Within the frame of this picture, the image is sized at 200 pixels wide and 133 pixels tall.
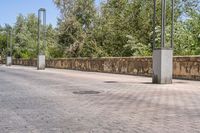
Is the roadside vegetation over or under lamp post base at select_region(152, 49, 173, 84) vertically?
over

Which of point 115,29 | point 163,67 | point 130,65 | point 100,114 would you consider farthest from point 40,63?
point 100,114

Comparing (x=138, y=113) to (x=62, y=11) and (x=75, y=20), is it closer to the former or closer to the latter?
(x=75, y=20)

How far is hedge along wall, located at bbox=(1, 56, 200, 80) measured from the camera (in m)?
23.8

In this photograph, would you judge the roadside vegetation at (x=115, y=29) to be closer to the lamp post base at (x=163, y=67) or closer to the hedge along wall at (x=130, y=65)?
the hedge along wall at (x=130, y=65)

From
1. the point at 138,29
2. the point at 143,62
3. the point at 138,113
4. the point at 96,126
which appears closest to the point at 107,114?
the point at 138,113

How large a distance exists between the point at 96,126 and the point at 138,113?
6.30ft

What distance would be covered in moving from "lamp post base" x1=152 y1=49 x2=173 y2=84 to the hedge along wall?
3.10m

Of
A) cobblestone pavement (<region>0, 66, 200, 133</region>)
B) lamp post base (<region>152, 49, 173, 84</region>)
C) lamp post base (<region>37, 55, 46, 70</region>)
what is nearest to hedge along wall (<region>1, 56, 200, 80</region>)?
lamp post base (<region>37, 55, 46, 70</region>)

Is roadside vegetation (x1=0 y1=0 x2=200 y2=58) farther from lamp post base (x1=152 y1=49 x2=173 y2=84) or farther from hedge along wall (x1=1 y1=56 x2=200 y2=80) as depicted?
lamp post base (x1=152 y1=49 x2=173 y2=84)

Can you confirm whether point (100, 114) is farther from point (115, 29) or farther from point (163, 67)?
point (115, 29)

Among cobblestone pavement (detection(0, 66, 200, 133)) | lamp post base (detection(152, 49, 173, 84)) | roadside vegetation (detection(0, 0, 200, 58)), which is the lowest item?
cobblestone pavement (detection(0, 66, 200, 133))

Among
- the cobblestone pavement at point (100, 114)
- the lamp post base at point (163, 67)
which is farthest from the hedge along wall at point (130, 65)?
the cobblestone pavement at point (100, 114)

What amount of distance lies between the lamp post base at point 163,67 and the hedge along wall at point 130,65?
3.10 metres

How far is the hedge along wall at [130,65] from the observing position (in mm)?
23766
